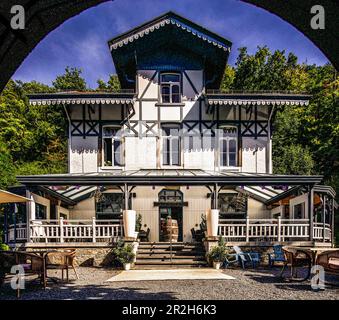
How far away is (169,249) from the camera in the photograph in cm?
1386

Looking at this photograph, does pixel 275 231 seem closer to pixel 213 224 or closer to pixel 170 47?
pixel 213 224

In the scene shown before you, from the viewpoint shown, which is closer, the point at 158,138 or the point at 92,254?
the point at 92,254

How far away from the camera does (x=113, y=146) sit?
1695 cm

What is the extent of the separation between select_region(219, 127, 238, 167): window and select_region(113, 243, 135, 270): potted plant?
741 centimetres

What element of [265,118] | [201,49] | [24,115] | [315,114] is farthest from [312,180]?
[24,115]

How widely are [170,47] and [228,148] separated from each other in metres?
6.35

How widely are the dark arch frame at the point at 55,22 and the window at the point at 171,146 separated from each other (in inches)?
559

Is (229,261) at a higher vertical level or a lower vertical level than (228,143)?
lower

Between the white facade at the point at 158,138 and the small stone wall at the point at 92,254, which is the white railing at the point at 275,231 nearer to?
the white facade at the point at 158,138

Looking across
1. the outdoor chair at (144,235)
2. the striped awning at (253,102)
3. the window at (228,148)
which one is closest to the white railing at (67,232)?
the outdoor chair at (144,235)

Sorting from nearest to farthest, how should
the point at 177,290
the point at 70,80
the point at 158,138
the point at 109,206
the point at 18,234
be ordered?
the point at 177,290 → the point at 18,234 → the point at 158,138 → the point at 109,206 → the point at 70,80

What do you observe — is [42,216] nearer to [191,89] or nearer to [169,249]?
[169,249]

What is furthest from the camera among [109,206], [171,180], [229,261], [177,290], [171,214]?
[171,214]

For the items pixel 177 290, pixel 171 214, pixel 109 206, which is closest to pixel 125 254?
pixel 177 290
